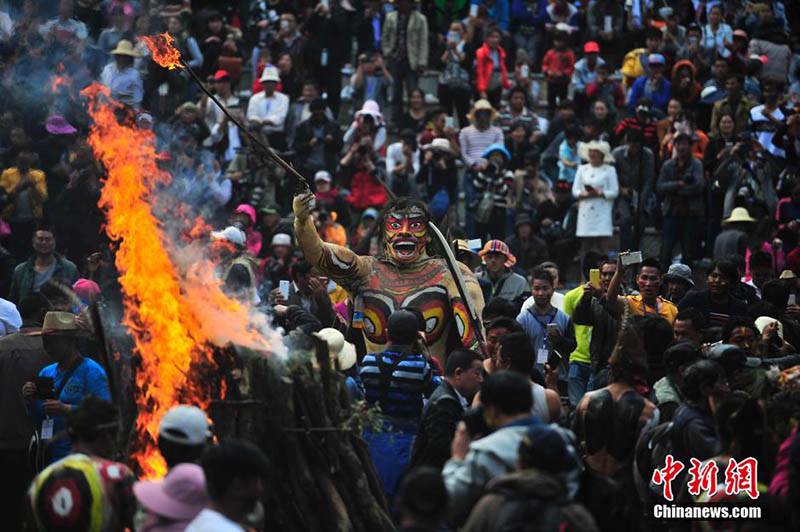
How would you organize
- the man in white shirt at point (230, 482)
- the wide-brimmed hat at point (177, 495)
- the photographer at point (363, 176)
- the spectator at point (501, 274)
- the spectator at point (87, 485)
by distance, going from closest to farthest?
1. the man in white shirt at point (230, 482)
2. the wide-brimmed hat at point (177, 495)
3. the spectator at point (87, 485)
4. the spectator at point (501, 274)
5. the photographer at point (363, 176)

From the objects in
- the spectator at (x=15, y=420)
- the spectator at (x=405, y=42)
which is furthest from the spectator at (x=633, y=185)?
the spectator at (x=15, y=420)

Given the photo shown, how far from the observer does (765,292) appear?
1148 cm

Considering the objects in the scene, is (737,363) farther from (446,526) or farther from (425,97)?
(425,97)

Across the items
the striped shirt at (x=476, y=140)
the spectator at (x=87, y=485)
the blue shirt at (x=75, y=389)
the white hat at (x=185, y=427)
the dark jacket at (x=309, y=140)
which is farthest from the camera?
the dark jacket at (x=309, y=140)

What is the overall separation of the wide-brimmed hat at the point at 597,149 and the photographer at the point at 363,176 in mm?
2949

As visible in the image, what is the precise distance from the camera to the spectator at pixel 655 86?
19500 millimetres

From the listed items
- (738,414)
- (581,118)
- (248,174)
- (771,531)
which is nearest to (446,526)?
(738,414)

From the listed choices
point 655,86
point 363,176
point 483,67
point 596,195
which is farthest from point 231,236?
point 655,86

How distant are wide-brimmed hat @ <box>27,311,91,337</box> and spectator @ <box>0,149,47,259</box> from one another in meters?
6.87

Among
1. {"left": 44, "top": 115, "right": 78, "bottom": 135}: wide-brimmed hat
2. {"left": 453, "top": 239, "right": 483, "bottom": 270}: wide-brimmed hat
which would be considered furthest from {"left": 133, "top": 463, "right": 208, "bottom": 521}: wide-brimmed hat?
{"left": 44, "top": 115, "right": 78, "bottom": 135}: wide-brimmed hat

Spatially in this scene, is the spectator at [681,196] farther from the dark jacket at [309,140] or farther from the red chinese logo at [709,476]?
the red chinese logo at [709,476]

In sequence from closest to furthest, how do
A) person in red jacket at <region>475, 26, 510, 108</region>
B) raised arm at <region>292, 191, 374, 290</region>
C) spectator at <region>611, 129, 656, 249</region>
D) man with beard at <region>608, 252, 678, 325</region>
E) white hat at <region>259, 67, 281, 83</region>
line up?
1. raised arm at <region>292, 191, 374, 290</region>
2. man with beard at <region>608, 252, 678, 325</region>
3. spectator at <region>611, 129, 656, 249</region>
4. white hat at <region>259, 67, 281, 83</region>
5. person in red jacket at <region>475, 26, 510, 108</region>

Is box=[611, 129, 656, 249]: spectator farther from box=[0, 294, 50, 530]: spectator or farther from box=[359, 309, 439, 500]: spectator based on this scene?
box=[0, 294, 50, 530]: spectator

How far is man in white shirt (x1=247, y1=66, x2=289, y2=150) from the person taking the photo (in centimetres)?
1873
